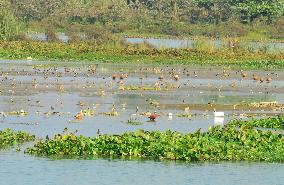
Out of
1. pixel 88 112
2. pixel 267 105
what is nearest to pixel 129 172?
pixel 88 112

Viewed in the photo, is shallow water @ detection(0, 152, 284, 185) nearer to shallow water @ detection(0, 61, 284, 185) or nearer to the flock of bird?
shallow water @ detection(0, 61, 284, 185)

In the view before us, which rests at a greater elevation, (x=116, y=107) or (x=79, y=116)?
(x=79, y=116)

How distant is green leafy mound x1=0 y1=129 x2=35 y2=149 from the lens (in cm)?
3031

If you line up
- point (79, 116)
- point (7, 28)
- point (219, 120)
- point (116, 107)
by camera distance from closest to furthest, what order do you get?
point (79, 116), point (219, 120), point (116, 107), point (7, 28)

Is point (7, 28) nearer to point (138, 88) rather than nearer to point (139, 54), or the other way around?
point (139, 54)

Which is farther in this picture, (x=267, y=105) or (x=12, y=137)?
(x=267, y=105)

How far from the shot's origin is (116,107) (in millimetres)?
41688

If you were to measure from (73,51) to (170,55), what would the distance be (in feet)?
21.9

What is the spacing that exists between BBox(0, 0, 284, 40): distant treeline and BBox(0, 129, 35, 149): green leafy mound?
68169 millimetres

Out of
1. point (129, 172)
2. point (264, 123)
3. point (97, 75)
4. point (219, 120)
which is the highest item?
Answer: point (129, 172)

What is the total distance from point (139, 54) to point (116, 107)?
30116 mm

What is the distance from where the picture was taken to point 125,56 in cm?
7025

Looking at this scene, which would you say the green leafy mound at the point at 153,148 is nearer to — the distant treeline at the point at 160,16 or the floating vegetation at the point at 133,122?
the floating vegetation at the point at 133,122

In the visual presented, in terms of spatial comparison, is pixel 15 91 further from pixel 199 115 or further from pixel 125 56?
pixel 125 56
